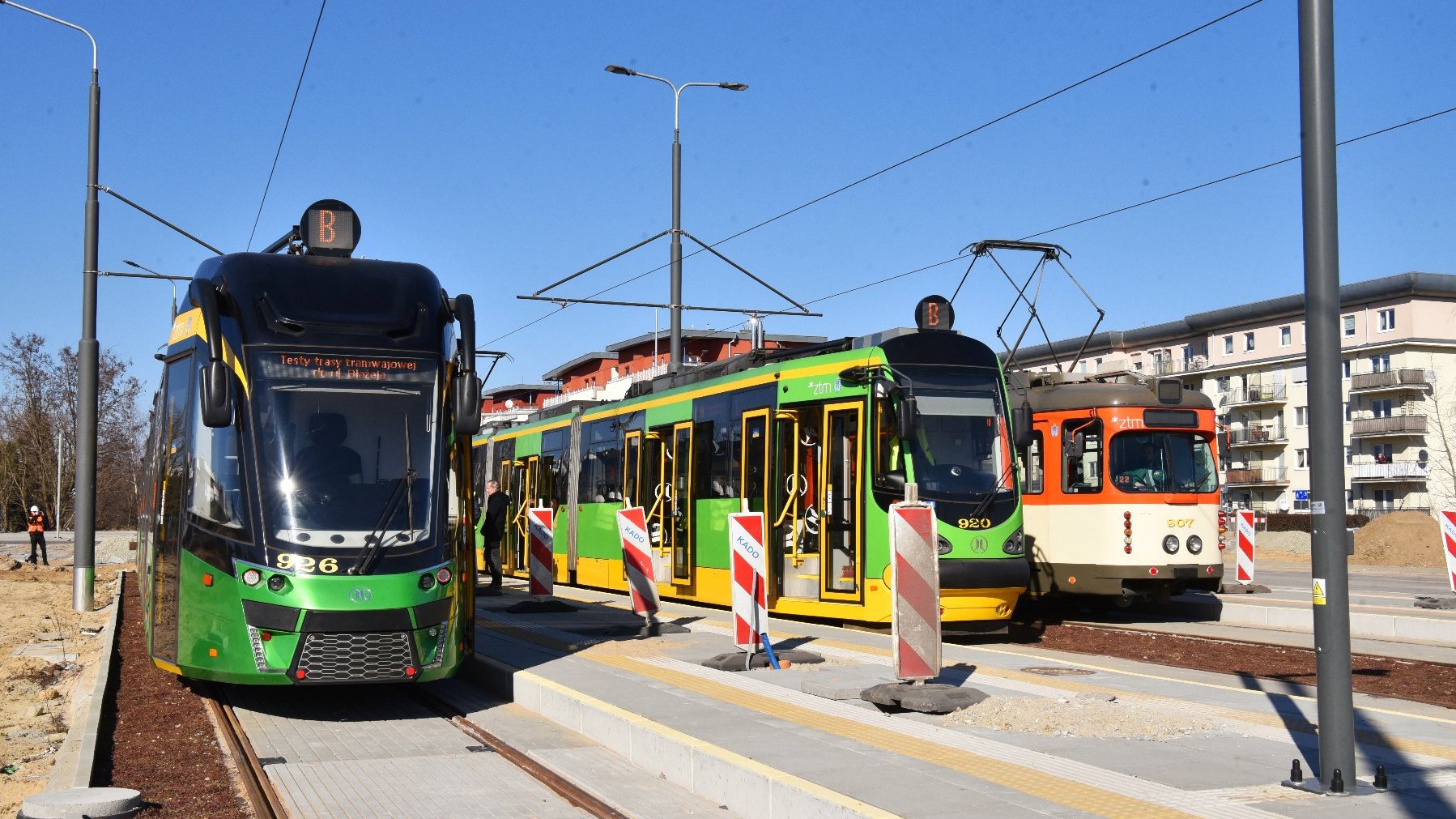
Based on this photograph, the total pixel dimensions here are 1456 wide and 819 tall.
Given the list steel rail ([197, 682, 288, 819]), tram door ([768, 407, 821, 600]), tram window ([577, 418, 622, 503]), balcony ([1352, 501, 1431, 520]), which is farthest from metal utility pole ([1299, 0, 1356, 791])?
balcony ([1352, 501, 1431, 520])

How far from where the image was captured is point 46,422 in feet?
238

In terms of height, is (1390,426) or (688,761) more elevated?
(1390,426)

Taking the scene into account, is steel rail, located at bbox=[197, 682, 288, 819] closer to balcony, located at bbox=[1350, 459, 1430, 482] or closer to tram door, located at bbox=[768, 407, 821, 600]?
tram door, located at bbox=[768, 407, 821, 600]

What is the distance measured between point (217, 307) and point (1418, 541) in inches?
1753

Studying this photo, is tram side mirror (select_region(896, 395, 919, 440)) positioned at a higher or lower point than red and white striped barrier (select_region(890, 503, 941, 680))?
higher

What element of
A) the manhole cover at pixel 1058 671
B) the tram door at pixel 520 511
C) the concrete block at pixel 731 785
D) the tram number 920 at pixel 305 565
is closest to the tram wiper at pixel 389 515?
the tram number 920 at pixel 305 565

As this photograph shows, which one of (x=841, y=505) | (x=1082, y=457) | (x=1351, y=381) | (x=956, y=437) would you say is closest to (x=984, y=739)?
(x=956, y=437)

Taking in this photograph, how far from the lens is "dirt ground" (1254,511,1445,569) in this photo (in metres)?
45.6

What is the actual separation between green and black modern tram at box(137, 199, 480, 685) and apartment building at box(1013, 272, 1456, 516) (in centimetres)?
5881

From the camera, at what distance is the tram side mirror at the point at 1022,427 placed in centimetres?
1609

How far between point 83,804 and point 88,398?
16396 millimetres

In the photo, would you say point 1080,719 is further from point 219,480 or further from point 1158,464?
point 1158,464

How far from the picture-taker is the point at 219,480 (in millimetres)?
10609

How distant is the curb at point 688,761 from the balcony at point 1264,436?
75161 mm
